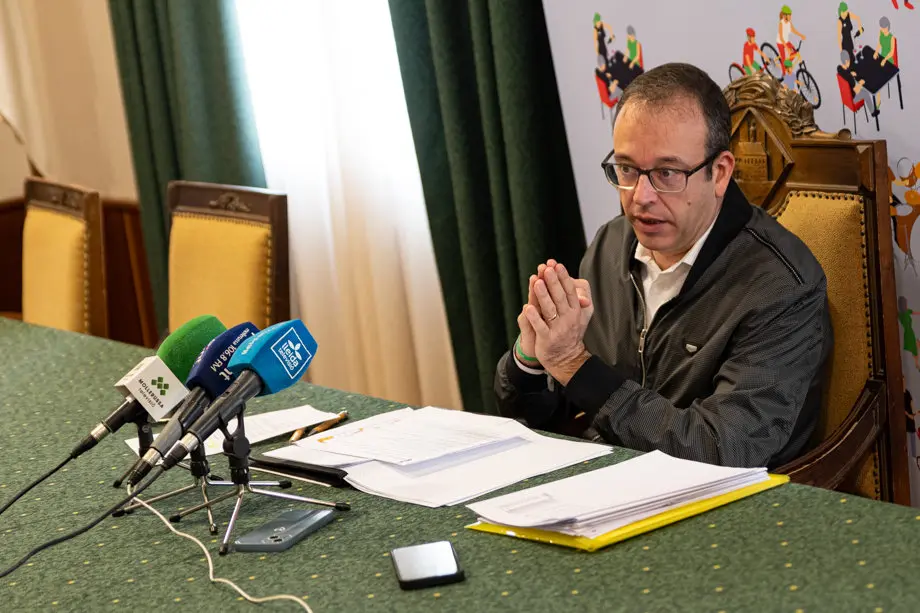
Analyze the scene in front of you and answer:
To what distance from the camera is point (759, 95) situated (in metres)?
2.08

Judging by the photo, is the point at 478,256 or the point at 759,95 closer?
the point at 759,95

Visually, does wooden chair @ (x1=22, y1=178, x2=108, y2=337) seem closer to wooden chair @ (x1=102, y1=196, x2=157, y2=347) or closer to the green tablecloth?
wooden chair @ (x1=102, y1=196, x2=157, y2=347)

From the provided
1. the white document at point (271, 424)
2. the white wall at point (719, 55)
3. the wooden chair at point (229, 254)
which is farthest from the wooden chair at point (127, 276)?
the white document at point (271, 424)

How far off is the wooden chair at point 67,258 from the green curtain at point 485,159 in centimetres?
95

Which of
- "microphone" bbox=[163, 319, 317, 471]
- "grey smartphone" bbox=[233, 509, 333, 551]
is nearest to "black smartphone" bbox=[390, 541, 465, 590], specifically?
"grey smartphone" bbox=[233, 509, 333, 551]

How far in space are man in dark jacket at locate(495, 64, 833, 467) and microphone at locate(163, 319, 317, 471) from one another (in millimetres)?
498

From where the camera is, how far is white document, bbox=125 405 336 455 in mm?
1799

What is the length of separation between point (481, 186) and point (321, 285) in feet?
2.93

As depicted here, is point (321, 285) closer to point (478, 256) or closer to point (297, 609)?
point (478, 256)

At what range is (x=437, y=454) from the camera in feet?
5.26

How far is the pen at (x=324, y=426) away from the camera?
1.79 metres

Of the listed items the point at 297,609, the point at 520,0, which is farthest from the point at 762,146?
the point at 297,609

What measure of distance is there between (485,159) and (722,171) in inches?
46.6

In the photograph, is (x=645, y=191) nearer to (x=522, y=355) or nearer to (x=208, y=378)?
(x=522, y=355)
